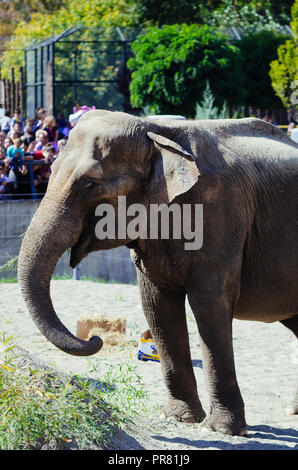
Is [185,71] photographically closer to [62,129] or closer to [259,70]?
[259,70]

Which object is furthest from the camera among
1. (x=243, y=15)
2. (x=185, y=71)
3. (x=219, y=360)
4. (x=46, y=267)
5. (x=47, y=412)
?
(x=243, y=15)

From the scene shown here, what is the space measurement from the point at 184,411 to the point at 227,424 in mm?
510

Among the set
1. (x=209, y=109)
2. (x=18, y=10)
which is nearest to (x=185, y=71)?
(x=209, y=109)

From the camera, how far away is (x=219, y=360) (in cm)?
586

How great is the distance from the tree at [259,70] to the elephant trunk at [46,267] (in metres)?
23.1

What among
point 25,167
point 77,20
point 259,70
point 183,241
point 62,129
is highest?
point 77,20

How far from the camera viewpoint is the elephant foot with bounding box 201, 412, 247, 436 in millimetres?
5957

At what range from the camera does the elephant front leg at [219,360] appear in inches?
228

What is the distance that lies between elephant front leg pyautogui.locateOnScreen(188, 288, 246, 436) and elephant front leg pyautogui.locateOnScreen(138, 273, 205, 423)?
364mm

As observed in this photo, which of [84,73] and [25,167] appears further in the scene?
[84,73]

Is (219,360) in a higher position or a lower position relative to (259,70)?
lower

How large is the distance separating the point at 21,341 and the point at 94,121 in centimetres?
482

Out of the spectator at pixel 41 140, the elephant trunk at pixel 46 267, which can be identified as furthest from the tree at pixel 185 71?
the elephant trunk at pixel 46 267

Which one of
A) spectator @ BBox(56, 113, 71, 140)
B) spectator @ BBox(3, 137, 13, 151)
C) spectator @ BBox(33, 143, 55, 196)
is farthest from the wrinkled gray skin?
spectator @ BBox(56, 113, 71, 140)
